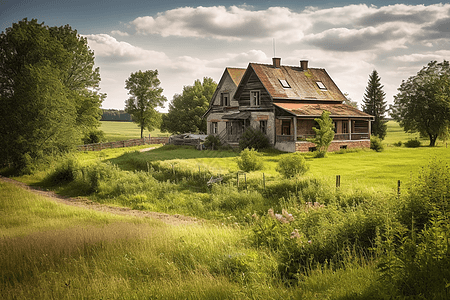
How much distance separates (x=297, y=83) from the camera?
38.4 metres

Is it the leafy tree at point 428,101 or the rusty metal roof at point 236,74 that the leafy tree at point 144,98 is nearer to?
the rusty metal roof at point 236,74

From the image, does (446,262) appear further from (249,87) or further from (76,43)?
(76,43)

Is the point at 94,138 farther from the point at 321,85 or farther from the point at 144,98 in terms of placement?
the point at 321,85

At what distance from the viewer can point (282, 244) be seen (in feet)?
26.3

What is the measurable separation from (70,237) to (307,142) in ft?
83.6

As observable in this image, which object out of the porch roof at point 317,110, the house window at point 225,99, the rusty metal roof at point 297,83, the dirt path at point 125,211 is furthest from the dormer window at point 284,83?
the dirt path at point 125,211

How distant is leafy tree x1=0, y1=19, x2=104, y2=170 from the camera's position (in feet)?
91.8

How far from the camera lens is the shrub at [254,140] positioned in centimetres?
3285

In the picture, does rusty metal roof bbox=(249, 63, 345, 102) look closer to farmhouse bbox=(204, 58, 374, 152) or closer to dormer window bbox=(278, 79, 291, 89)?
farmhouse bbox=(204, 58, 374, 152)

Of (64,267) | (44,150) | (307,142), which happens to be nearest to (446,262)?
(64,267)

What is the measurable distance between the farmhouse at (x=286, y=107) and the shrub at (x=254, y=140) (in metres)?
1.25

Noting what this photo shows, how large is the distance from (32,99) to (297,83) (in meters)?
26.8

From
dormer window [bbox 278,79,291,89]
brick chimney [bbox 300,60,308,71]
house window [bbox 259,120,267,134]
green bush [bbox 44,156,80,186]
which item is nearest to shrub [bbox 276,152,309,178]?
green bush [bbox 44,156,80,186]

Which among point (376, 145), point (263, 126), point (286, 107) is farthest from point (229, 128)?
point (376, 145)
